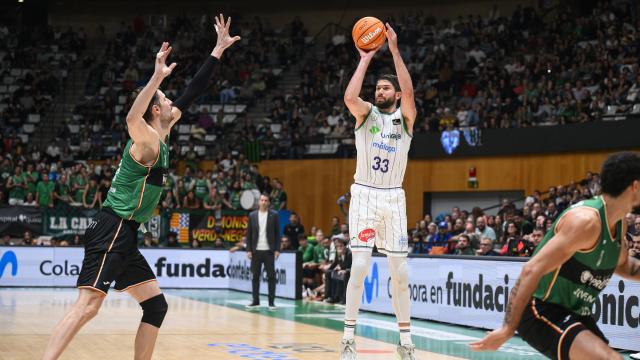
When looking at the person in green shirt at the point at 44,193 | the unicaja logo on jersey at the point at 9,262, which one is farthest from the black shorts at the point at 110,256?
the person in green shirt at the point at 44,193

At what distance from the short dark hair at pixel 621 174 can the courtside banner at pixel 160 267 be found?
17.3 m

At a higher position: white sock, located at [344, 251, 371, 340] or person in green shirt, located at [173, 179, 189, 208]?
person in green shirt, located at [173, 179, 189, 208]

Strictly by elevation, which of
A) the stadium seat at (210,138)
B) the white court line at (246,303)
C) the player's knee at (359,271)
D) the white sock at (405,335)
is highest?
the stadium seat at (210,138)

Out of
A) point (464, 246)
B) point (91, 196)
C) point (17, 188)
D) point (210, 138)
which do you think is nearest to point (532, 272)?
point (464, 246)

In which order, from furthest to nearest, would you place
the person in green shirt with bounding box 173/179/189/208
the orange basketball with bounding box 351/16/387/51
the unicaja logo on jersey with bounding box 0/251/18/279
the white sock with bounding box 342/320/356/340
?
the person in green shirt with bounding box 173/179/189/208 → the unicaja logo on jersey with bounding box 0/251/18/279 → the orange basketball with bounding box 351/16/387/51 → the white sock with bounding box 342/320/356/340

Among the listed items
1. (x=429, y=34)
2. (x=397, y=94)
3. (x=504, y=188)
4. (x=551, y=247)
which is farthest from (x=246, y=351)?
(x=429, y=34)

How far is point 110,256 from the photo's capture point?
6930 millimetres

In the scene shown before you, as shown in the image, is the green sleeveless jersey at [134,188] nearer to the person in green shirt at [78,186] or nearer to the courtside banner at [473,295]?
the courtside banner at [473,295]

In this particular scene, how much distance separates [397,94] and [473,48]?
22670mm

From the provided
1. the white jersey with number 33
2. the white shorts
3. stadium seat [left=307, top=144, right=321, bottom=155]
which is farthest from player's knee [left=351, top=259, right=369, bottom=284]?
stadium seat [left=307, top=144, right=321, bottom=155]

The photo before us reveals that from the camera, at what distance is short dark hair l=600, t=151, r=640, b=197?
504 cm

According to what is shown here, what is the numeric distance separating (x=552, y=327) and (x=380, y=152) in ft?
11.8

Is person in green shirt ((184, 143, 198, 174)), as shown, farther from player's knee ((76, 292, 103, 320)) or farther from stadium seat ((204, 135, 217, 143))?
player's knee ((76, 292, 103, 320))

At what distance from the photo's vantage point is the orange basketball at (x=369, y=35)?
8500 millimetres
